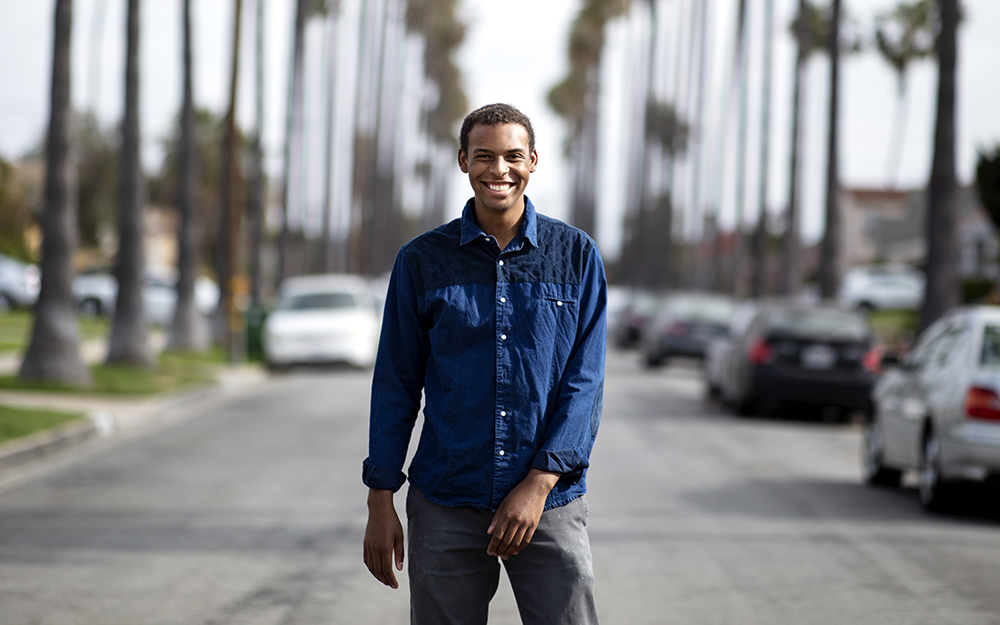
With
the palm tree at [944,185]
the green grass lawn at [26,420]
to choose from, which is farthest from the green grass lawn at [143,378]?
the palm tree at [944,185]

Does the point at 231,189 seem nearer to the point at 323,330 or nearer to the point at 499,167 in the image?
the point at 323,330

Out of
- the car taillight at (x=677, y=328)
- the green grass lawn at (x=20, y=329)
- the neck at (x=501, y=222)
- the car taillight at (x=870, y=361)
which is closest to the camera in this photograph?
the neck at (x=501, y=222)

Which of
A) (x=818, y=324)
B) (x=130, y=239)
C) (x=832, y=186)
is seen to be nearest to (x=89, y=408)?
(x=130, y=239)

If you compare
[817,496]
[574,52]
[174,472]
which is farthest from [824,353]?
[574,52]

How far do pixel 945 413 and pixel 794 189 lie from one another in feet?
79.5

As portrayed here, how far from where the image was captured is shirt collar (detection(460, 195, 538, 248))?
3.70 meters

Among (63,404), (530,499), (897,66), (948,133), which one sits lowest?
(63,404)

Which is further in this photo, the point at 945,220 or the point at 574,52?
the point at 574,52

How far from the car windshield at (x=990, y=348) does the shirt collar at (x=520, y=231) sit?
25.2ft

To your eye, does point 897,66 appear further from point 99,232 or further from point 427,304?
point 427,304

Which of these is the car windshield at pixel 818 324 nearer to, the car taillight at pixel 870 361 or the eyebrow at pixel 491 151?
the car taillight at pixel 870 361

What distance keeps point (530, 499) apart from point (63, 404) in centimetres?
1499

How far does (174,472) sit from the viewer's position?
12.3m

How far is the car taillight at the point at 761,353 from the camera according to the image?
60.3ft
